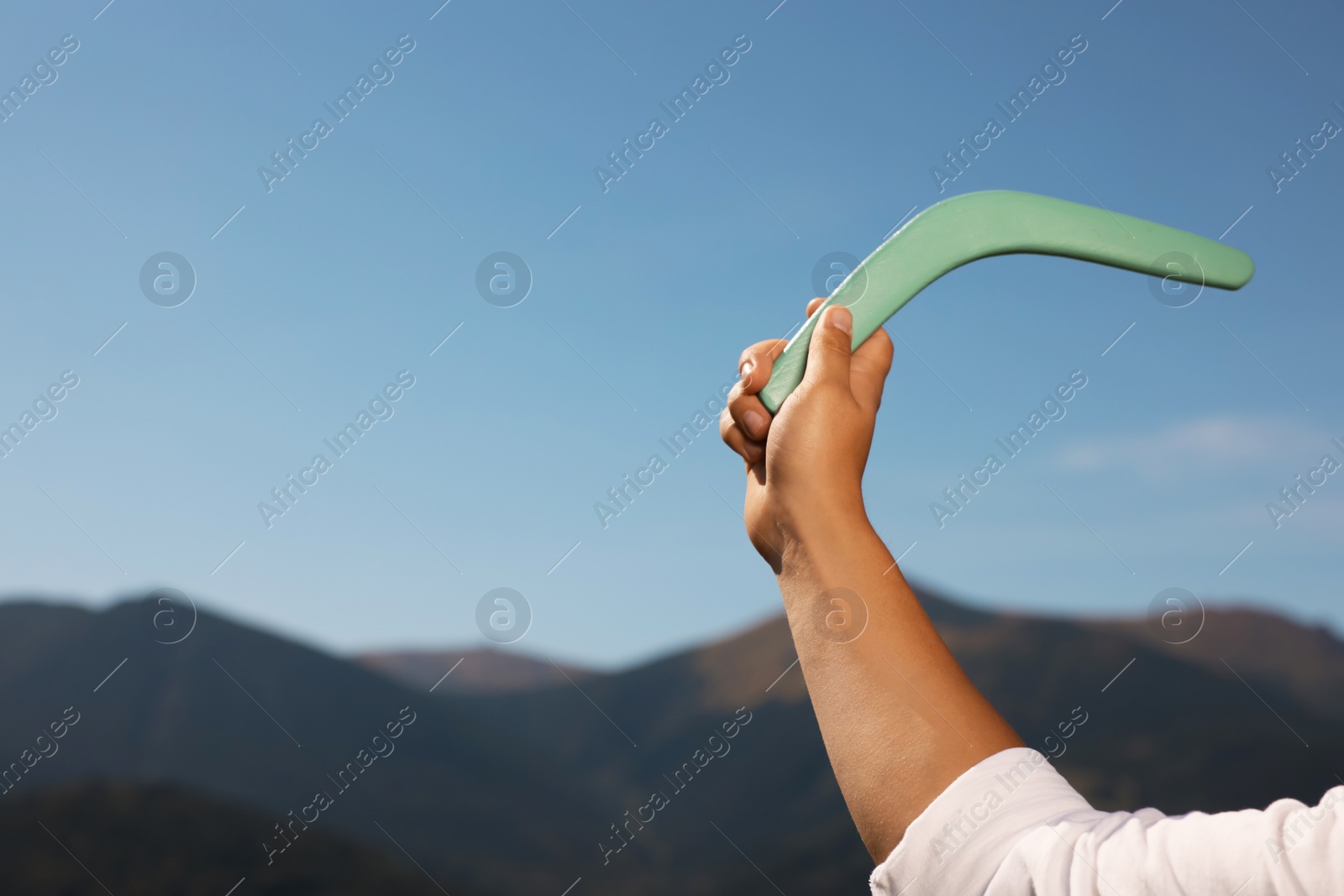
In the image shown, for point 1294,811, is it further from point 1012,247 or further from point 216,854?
point 216,854

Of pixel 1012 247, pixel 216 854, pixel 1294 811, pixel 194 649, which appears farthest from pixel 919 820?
pixel 194 649

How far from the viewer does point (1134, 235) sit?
2.63 feet

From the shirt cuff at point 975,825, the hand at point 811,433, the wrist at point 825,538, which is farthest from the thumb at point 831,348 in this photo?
the shirt cuff at point 975,825

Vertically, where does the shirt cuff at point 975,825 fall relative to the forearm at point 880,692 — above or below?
below

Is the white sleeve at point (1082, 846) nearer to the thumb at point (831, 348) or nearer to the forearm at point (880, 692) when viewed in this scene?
the forearm at point (880, 692)

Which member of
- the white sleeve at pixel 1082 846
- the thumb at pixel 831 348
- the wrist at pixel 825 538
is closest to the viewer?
the white sleeve at pixel 1082 846

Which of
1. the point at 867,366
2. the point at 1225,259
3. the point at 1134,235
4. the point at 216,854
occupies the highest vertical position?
the point at 867,366

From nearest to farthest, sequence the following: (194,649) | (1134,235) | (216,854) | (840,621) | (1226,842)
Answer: (1226,842), (840,621), (1134,235), (216,854), (194,649)

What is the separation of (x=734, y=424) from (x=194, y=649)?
22.0 ft

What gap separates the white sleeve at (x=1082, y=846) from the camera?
359 mm

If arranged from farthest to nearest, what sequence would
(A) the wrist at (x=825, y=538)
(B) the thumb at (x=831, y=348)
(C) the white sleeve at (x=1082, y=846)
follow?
1. (B) the thumb at (x=831, y=348)
2. (A) the wrist at (x=825, y=538)
3. (C) the white sleeve at (x=1082, y=846)

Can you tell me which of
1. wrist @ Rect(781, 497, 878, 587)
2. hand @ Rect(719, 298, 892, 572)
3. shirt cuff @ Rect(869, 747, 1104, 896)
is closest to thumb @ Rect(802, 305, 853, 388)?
hand @ Rect(719, 298, 892, 572)

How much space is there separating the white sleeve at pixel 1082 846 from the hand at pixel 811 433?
0.18 metres

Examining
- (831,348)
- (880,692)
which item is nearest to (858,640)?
(880,692)
